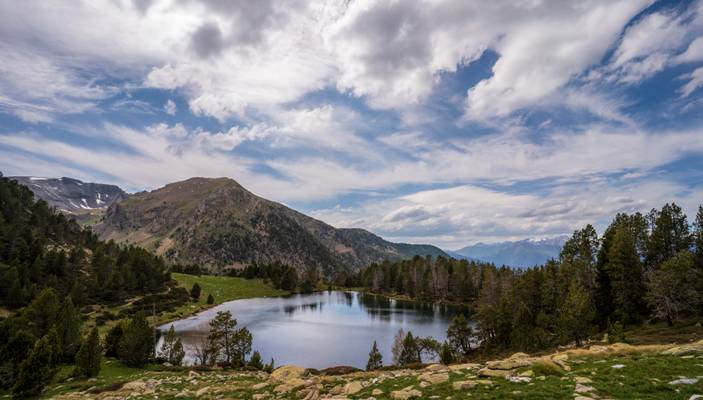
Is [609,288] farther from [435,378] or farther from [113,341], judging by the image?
[113,341]

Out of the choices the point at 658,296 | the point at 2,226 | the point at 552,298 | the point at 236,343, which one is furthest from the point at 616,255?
the point at 2,226

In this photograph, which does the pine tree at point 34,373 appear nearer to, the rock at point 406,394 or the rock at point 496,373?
the rock at point 406,394

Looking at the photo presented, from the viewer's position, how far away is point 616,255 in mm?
72375

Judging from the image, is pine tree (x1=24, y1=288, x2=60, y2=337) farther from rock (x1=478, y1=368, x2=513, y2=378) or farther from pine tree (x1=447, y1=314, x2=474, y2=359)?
pine tree (x1=447, y1=314, x2=474, y2=359)

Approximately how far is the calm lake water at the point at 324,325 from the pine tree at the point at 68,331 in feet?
69.9

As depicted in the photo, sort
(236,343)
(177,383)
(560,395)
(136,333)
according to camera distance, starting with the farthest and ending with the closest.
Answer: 1. (236,343)
2. (136,333)
3. (177,383)
4. (560,395)

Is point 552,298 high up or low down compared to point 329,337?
A: up

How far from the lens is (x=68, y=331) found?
202ft

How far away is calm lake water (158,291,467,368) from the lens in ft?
266

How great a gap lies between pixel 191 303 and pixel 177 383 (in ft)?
408

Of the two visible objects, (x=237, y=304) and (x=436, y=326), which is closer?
(x=436, y=326)

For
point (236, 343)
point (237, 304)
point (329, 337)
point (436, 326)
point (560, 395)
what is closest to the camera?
point (560, 395)

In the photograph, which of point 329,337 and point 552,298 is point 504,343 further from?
point 329,337

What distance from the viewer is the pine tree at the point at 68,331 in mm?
59969
